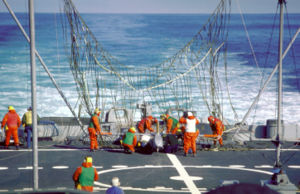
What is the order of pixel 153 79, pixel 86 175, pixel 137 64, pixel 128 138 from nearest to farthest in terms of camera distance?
pixel 86 175
pixel 128 138
pixel 153 79
pixel 137 64

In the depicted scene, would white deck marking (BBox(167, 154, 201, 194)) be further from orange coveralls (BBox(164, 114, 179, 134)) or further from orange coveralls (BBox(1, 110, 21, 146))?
orange coveralls (BBox(1, 110, 21, 146))

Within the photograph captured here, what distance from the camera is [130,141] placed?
55.8ft

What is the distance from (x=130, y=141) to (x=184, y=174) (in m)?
3.07

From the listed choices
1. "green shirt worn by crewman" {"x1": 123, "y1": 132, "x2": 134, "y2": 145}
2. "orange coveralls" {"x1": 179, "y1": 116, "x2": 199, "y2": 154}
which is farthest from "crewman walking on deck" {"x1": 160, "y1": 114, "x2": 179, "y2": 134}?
"green shirt worn by crewman" {"x1": 123, "y1": 132, "x2": 134, "y2": 145}

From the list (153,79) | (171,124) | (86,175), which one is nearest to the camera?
(86,175)

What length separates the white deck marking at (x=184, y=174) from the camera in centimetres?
1315

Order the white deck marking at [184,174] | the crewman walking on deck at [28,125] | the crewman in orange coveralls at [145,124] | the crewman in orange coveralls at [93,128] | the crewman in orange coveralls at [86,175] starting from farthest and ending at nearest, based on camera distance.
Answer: the crewman in orange coveralls at [145,124], the crewman walking on deck at [28,125], the crewman in orange coveralls at [93,128], the white deck marking at [184,174], the crewman in orange coveralls at [86,175]

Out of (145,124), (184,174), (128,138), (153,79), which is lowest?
(184,174)

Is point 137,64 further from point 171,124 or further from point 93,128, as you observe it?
point 93,128

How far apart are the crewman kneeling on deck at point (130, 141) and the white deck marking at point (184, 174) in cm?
133

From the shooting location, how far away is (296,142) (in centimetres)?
1909

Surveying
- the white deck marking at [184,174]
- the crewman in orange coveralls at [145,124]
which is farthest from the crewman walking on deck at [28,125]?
the white deck marking at [184,174]

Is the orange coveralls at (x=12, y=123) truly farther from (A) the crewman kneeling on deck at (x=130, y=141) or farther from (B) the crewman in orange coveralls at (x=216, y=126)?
(B) the crewman in orange coveralls at (x=216, y=126)

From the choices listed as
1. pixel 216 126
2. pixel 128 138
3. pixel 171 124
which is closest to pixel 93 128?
pixel 128 138
